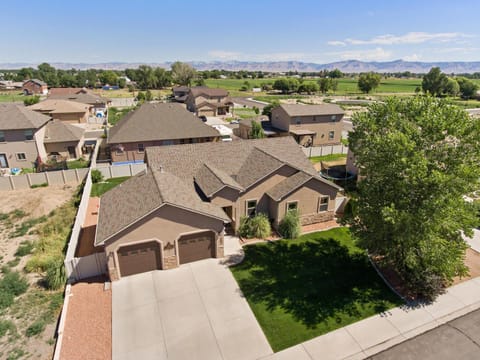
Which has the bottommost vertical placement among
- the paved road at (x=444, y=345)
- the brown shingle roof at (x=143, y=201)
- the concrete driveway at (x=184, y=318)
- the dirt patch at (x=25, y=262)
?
the paved road at (x=444, y=345)

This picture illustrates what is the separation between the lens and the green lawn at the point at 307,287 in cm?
1377

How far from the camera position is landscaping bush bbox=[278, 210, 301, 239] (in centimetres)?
2069

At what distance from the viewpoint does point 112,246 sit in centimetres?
1571

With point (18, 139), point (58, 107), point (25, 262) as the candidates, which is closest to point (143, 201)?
point (25, 262)

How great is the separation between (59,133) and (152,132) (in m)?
12.4

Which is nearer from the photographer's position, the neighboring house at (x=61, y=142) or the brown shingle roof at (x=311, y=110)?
the neighboring house at (x=61, y=142)

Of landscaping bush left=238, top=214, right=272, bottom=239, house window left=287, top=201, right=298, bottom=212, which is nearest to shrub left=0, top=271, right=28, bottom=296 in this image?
landscaping bush left=238, top=214, right=272, bottom=239

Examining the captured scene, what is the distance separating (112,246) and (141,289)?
283 centimetres

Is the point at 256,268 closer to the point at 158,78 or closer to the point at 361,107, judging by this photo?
the point at 361,107

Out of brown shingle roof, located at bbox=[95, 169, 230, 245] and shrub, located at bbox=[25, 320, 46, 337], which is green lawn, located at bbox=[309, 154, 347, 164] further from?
shrub, located at bbox=[25, 320, 46, 337]

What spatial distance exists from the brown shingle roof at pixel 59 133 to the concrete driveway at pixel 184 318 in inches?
1088

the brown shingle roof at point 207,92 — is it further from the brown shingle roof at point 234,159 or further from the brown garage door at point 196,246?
the brown garage door at point 196,246

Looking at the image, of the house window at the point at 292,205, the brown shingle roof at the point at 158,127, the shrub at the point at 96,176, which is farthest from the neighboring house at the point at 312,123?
the shrub at the point at 96,176

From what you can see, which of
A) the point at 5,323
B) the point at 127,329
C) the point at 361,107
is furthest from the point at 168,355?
the point at 361,107
